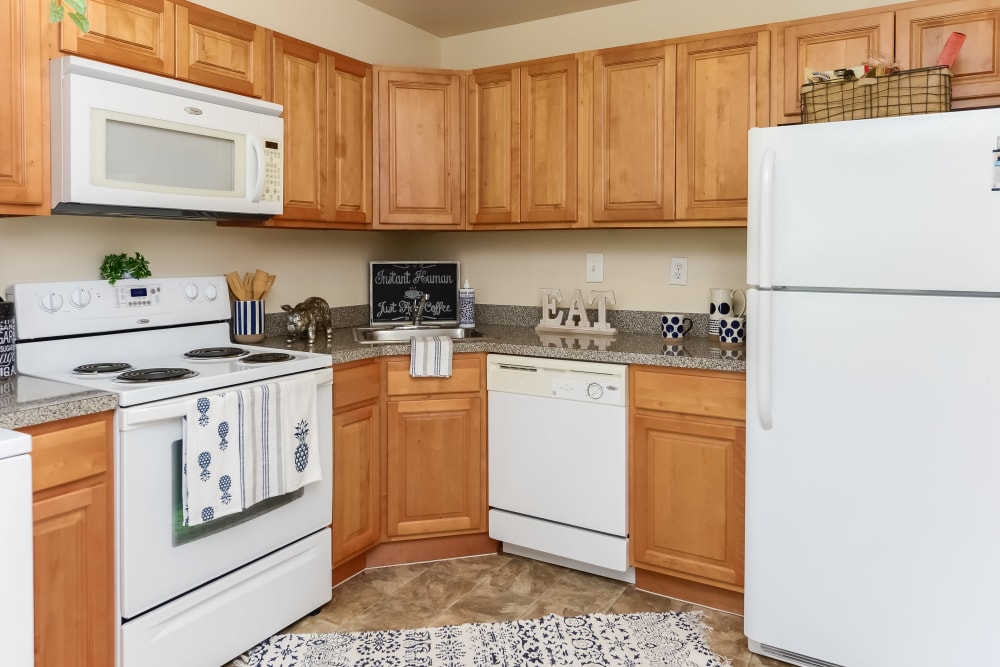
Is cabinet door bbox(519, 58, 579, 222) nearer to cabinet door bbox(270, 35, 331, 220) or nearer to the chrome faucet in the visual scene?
the chrome faucet

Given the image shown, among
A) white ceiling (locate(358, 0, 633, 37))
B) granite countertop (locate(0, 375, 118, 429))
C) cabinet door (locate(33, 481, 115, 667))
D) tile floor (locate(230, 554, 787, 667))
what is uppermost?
white ceiling (locate(358, 0, 633, 37))

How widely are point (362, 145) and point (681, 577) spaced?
2096 millimetres

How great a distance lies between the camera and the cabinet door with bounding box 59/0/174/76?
6.31 ft

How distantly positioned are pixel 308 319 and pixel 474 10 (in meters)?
1.64

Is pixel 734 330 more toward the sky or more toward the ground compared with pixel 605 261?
more toward the ground

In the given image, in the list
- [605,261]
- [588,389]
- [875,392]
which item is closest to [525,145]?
[605,261]

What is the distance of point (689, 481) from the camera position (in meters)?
2.45

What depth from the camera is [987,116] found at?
181 cm

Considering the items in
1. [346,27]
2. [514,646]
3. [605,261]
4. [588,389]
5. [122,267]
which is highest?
[346,27]

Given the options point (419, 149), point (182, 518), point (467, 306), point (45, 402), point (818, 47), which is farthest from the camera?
point (467, 306)

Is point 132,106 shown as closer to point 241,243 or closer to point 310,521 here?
point 241,243

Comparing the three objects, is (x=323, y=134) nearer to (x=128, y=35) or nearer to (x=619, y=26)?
(x=128, y=35)

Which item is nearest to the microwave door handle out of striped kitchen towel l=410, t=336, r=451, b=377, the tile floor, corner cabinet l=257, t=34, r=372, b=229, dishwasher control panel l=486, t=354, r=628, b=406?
corner cabinet l=257, t=34, r=372, b=229

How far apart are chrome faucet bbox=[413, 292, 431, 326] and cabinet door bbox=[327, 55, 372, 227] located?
0.49m
